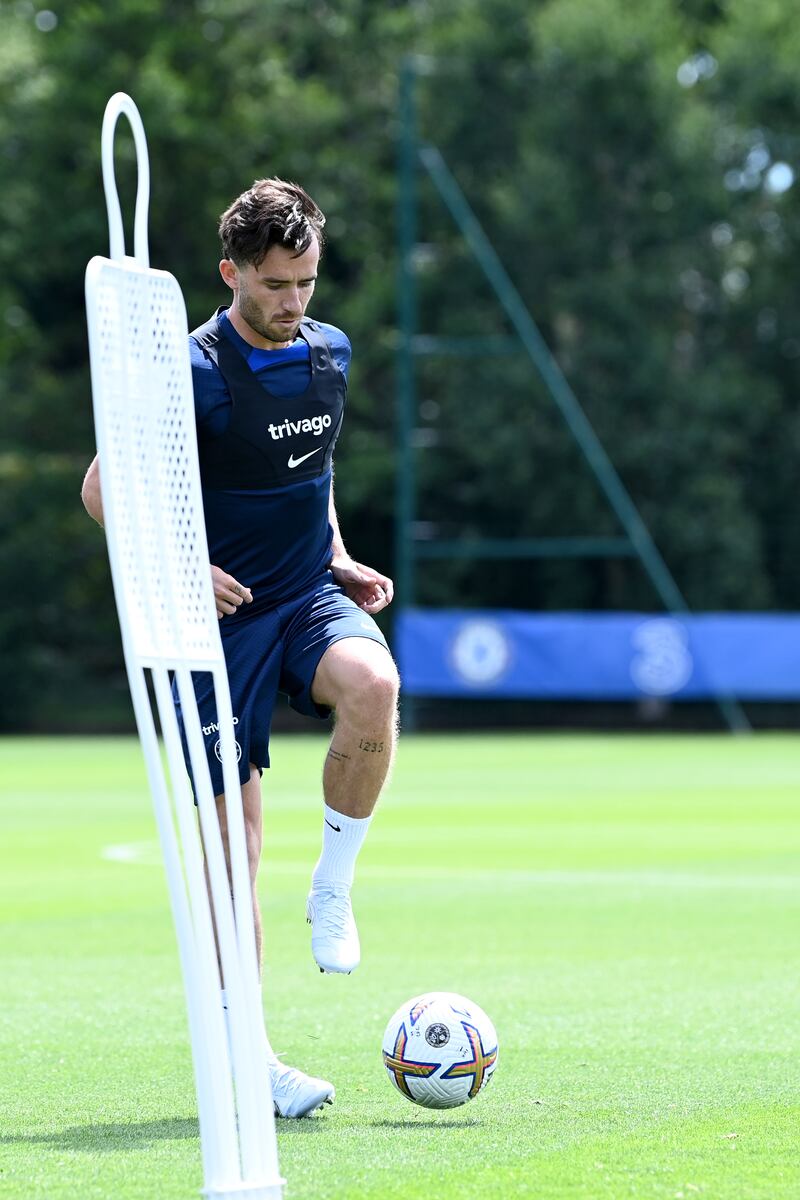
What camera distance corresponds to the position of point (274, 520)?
566 cm

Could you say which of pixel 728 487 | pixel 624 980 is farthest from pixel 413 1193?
pixel 728 487

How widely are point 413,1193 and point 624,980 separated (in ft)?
11.4

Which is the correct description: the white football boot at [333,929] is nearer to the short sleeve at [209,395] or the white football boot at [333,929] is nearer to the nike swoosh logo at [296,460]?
the nike swoosh logo at [296,460]

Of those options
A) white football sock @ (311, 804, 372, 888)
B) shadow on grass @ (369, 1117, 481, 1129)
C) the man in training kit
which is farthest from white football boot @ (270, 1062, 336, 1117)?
white football sock @ (311, 804, 372, 888)

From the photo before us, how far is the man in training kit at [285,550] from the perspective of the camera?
5.24 metres

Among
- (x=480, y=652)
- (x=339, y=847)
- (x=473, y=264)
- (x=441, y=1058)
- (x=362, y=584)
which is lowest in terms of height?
(x=480, y=652)

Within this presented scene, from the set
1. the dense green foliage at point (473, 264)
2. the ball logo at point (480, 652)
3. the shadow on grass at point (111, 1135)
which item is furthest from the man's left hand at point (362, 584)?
the dense green foliage at point (473, 264)

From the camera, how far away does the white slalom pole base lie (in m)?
3.88

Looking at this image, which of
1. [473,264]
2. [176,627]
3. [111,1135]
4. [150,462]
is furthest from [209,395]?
[473,264]

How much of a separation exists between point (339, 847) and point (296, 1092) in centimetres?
69

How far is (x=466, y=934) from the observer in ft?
29.7

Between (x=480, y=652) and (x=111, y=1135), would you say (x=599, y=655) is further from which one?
(x=111, y=1135)

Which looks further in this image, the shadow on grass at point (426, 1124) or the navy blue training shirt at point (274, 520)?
the navy blue training shirt at point (274, 520)

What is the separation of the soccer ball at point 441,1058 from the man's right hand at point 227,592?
3.88 feet
